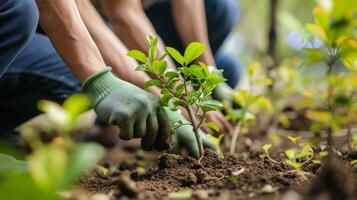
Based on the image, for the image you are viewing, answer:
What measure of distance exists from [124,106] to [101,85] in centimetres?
10

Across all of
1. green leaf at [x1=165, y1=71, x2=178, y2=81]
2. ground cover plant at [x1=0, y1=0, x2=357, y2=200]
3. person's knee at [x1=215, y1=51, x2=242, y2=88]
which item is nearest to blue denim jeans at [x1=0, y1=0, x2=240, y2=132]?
ground cover plant at [x1=0, y1=0, x2=357, y2=200]

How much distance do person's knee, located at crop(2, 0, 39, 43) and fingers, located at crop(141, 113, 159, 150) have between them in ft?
1.55

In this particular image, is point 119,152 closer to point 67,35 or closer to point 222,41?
point 222,41

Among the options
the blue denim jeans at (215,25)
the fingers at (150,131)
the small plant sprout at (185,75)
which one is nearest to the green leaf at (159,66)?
the small plant sprout at (185,75)

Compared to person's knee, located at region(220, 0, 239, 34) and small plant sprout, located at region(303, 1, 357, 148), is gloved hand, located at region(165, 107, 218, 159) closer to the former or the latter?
small plant sprout, located at region(303, 1, 357, 148)

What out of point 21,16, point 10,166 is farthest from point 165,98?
point 21,16

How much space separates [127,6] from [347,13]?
1.13 meters

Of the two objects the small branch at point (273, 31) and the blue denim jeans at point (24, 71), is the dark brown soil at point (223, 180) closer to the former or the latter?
the blue denim jeans at point (24, 71)

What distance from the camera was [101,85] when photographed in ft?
4.72

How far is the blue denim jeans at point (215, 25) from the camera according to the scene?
3016 millimetres

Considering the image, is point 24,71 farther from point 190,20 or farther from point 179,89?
point 179,89

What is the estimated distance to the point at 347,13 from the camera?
2.83ft

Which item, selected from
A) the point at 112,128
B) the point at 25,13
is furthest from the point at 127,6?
the point at 112,128

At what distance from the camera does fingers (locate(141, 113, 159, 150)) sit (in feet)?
4.79
